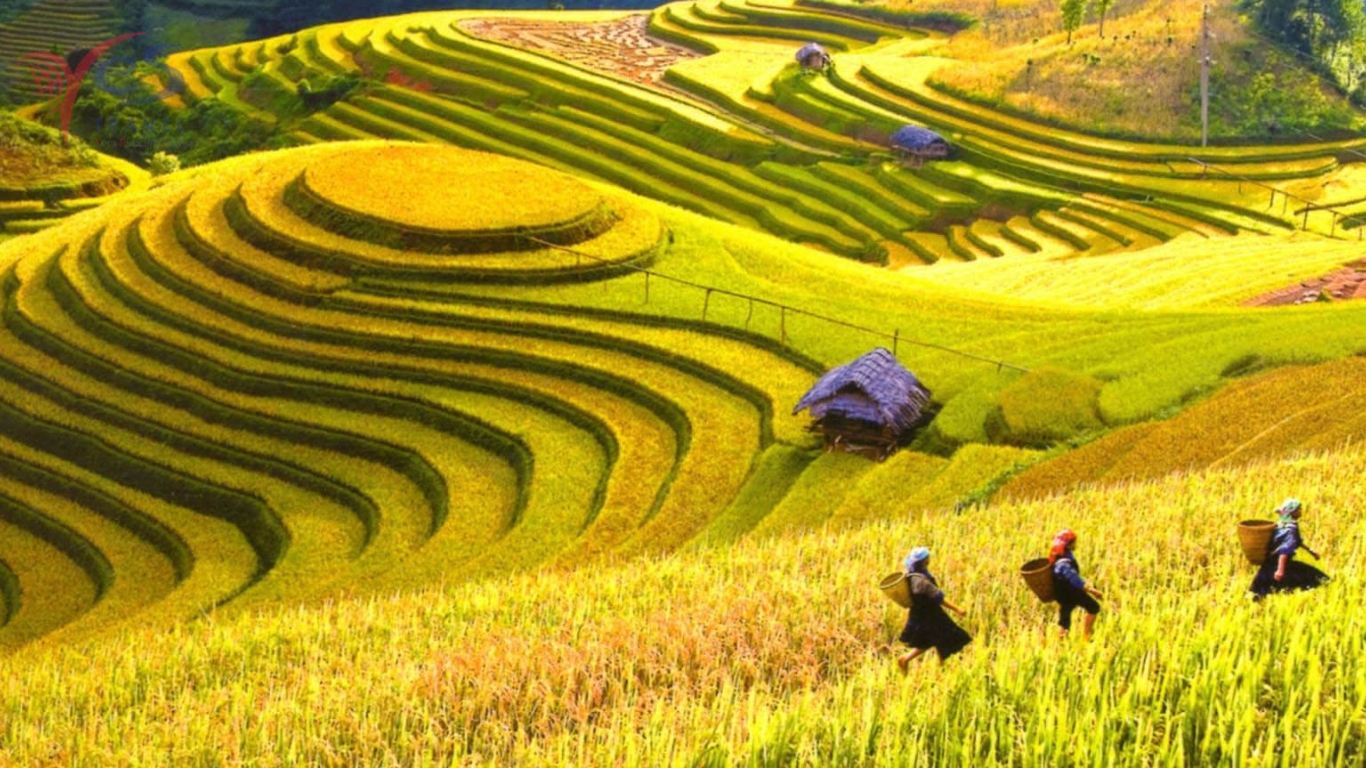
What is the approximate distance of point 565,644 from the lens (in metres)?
9.61

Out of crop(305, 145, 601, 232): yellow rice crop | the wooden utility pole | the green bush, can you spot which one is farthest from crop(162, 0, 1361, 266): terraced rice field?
crop(305, 145, 601, 232): yellow rice crop

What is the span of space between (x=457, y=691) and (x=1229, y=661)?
4679mm

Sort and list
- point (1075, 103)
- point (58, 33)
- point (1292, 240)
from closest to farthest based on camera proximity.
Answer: point (1292, 240) → point (1075, 103) → point (58, 33)

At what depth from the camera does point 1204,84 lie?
5578 cm

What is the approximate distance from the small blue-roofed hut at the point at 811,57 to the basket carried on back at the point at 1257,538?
57918 millimetres

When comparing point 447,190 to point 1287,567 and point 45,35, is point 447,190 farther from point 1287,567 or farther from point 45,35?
point 45,35

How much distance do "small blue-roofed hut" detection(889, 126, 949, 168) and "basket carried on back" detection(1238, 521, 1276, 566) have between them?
46.4m

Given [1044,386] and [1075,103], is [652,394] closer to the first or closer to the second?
[1044,386]

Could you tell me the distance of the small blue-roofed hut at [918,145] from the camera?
5384cm

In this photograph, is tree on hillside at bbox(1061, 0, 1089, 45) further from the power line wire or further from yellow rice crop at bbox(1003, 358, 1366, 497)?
yellow rice crop at bbox(1003, 358, 1366, 497)

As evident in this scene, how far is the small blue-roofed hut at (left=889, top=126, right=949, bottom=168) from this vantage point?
Result: 53.8 metres

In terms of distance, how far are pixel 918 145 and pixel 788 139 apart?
241 inches

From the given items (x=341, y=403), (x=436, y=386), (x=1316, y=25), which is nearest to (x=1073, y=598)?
(x=436, y=386)

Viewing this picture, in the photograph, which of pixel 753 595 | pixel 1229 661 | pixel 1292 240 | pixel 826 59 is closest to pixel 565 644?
pixel 753 595
